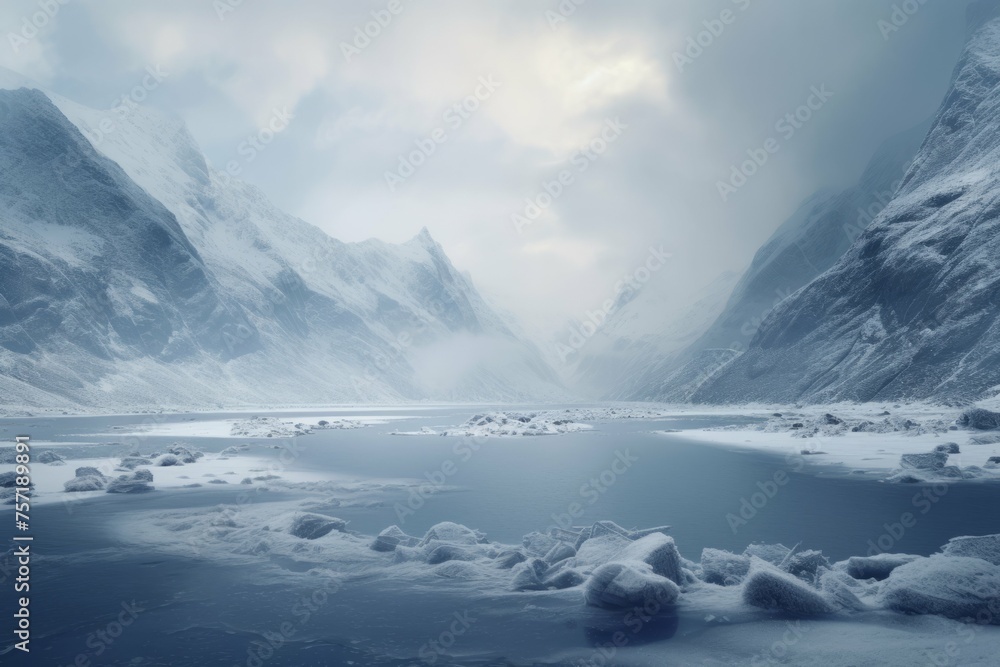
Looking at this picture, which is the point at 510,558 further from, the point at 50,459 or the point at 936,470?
the point at 50,459

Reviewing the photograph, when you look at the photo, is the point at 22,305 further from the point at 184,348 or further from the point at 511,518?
the point at 511,518

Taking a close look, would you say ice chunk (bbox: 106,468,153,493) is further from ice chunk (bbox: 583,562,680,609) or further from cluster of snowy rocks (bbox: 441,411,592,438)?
cluster of snowy rocks (bbox: 441,411,592,438)

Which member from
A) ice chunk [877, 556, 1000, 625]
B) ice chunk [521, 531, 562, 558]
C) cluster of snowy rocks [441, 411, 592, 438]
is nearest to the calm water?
ice chunk [521, 531, 562, 558]

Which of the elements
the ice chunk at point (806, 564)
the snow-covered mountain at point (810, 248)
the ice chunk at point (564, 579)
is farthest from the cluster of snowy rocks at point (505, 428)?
the snow-covered mountain at point (810, 248)

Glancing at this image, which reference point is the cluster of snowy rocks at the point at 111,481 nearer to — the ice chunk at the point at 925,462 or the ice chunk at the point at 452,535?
the ice chunk at the point at 452,535

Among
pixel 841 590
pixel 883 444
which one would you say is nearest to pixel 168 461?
pixel 841 590
